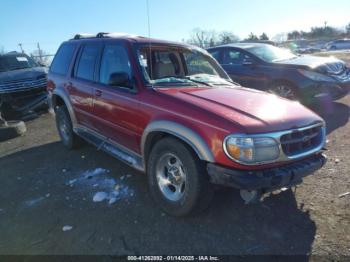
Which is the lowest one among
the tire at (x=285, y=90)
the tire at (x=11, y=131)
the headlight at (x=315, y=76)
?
the tire at (x=11, y=131)

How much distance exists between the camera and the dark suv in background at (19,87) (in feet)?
29.7

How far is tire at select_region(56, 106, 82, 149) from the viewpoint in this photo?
5632mm

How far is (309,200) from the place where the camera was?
3648mm

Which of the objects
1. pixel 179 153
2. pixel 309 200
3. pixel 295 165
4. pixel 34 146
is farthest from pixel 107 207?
pixel 34 146

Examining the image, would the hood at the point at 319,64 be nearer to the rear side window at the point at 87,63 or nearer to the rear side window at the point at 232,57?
the rear side window at the point at 232,57

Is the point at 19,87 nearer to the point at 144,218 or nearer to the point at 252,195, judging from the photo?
the point at 144,218

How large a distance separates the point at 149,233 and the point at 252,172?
1.22 metres

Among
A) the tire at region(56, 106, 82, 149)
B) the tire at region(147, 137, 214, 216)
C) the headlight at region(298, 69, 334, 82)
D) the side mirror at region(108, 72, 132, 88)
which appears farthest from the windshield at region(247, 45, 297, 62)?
the tire at region(147, 137, 214, 216)

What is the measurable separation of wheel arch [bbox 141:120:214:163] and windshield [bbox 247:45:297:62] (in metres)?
5.41

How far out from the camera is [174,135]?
10.3 feet

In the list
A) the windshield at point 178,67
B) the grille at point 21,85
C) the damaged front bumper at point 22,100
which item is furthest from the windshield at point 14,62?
the windshield at point 178,67

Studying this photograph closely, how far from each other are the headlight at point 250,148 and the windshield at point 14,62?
930 cm

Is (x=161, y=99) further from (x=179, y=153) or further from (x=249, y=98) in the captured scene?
(x=249, y=98)

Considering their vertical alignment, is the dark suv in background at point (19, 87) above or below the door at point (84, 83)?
below
